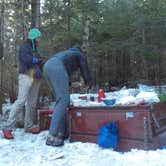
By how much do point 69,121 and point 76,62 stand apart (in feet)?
2.77

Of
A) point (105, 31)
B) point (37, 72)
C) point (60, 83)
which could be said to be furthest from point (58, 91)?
point (105, 31)

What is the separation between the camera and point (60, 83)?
4266 mm

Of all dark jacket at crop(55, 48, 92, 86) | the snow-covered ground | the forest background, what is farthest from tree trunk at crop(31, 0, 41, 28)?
the forest background

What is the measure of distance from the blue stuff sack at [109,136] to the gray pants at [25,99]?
1.56m

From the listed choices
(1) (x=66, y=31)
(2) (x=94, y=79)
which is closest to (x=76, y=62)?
(1) (x=66, y=31)

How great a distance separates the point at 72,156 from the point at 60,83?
1077mm

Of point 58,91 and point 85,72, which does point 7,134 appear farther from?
point 85,72

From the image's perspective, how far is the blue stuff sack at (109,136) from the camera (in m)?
3.80

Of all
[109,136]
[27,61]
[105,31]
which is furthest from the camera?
[105,31]

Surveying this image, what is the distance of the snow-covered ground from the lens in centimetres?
330

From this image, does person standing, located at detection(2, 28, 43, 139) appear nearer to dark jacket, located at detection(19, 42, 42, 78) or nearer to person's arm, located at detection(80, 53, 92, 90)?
dark jacket, located at detection(19, 42, 42, 78)

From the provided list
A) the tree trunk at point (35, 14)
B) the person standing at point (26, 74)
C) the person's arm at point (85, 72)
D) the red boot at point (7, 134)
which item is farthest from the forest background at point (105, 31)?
the person's arm at point (85, 72)

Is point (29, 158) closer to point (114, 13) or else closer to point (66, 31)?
point (66, 31)

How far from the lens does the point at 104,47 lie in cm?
1285
